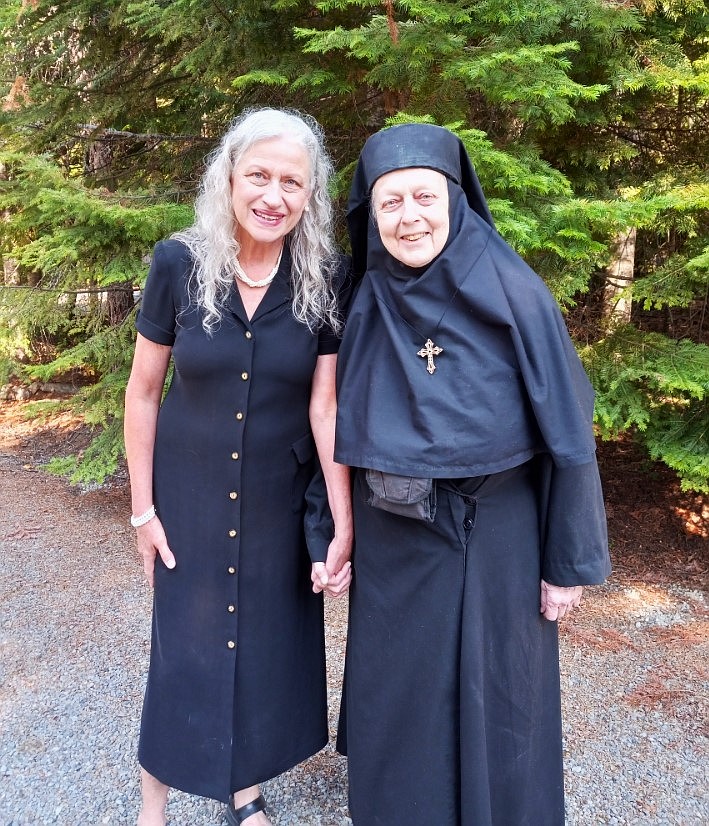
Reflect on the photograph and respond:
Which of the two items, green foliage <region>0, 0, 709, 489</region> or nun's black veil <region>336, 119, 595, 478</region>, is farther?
green foliage <region>0, 0, 709, 489</region>

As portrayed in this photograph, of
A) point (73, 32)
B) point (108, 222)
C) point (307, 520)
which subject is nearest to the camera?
point (307, 520)

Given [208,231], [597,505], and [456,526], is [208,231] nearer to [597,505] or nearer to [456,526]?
[456,526]

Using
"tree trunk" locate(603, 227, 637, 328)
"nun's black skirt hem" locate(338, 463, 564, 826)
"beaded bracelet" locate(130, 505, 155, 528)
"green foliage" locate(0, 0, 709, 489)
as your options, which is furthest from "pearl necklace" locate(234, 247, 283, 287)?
"tree trunk" locate(603, 227, 637, 328)

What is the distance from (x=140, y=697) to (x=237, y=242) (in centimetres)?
239

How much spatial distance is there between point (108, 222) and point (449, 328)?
2693 mm

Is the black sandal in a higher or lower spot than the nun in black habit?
lower

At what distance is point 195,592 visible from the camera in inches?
83.7

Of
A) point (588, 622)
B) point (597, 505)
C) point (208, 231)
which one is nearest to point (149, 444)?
point (208, 231)

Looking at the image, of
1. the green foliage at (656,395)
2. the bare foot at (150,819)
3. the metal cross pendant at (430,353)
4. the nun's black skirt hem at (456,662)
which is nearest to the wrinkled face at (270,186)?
the metal cross pendant at (430,353)

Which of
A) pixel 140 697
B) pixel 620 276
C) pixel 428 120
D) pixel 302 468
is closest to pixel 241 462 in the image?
pixel 302 468

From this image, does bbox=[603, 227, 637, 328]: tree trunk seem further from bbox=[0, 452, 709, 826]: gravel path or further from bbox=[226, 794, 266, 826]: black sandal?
bbox=[226, 794, 266, 826]: black sandal

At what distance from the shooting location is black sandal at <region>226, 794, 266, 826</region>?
2.44 meters

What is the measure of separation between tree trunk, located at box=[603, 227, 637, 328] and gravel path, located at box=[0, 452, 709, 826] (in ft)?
5.53

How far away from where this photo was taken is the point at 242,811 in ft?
8.03
